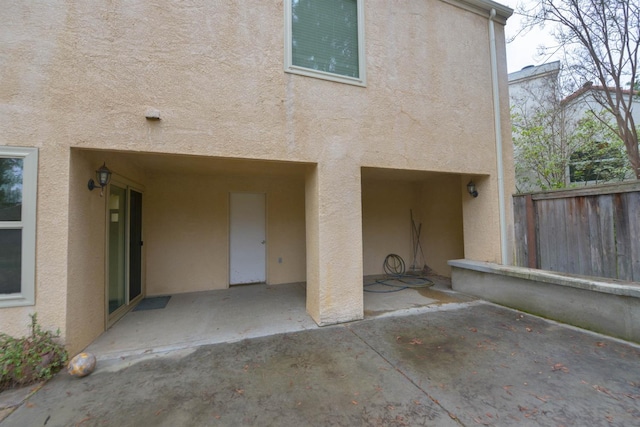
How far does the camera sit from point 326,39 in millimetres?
3971

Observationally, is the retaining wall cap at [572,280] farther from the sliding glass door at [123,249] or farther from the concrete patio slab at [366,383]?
the sliding glass door at [123,249]

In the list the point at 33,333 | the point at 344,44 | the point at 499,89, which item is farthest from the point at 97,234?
the point at 499,89

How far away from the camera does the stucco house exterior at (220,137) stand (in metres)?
2.72

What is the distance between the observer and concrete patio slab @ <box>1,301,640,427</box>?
2008 mm

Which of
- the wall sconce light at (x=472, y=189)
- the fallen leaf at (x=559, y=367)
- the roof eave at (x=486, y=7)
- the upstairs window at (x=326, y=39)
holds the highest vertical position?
the roof eave at (x=486, y=7)

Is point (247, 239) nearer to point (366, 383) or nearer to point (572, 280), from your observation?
point (366, 383)

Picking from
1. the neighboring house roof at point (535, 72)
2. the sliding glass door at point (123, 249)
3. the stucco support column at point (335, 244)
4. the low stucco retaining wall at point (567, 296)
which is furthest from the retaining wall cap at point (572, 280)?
the neighboring house roof at point (535, 72)

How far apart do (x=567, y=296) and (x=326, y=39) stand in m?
5.39

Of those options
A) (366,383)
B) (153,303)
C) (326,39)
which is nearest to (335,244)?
(366,383)

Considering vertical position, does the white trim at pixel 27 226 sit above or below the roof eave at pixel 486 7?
Result: below

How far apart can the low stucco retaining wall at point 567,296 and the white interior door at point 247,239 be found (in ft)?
15.4

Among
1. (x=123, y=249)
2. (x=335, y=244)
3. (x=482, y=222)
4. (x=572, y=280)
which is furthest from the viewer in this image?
(x=482, y=222)

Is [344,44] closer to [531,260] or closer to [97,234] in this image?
[97,234]

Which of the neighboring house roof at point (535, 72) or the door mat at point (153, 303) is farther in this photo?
the neighboring house roof at point (535, 72)
